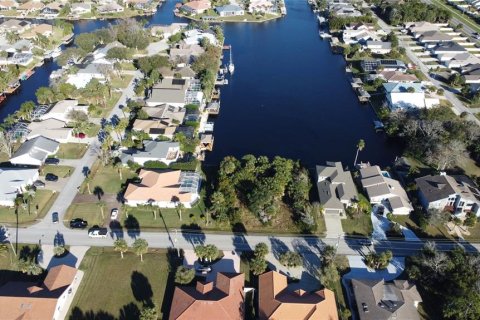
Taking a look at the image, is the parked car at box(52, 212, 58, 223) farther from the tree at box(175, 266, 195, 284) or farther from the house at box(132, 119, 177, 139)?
the house at box(132, 119, 177, 139)

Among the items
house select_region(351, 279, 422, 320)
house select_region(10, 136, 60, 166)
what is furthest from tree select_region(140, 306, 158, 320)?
house select_region(10, 136, 60, 166)

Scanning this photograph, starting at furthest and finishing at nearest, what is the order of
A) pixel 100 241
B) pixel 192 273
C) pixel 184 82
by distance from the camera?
1. pixel 184 82
2. pixel 100 241
3. pixel 192 273

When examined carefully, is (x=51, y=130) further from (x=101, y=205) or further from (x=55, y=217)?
(x=101, y=205)

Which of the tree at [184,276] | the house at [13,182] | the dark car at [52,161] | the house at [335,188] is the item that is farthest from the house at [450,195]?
the house at [13,182]

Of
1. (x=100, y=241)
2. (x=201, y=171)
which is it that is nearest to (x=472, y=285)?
(x=201, y=171)

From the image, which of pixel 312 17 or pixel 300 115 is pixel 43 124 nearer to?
pixel 300 115
